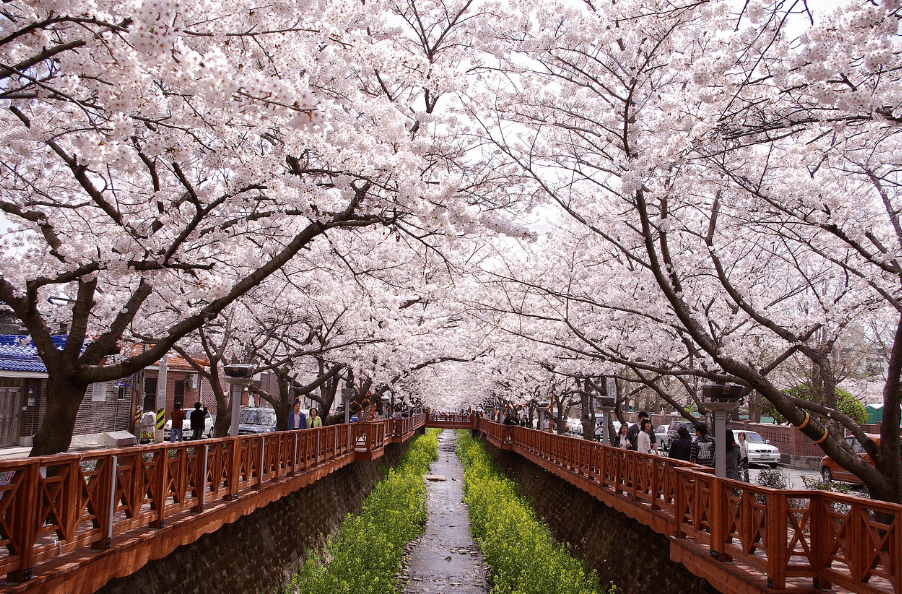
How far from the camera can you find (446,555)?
61.5 ft

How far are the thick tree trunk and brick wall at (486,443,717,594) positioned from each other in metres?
7.59

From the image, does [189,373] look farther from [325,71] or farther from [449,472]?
[325,71]

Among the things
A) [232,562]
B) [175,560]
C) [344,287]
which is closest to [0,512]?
[175,560]

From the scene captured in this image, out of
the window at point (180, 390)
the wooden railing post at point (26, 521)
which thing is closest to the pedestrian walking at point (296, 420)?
the wooden railing post at point (26, 521)

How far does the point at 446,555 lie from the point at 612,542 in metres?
7.01

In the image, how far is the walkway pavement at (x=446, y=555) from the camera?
50.9 ft

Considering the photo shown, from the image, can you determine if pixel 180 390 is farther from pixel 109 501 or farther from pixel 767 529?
pixel 767 529

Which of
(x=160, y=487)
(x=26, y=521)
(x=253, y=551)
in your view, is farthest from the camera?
(x=253, y=551)

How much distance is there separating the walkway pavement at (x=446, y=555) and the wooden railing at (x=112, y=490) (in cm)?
564

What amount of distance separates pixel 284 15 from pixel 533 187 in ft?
15.8

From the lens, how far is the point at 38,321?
8414mm

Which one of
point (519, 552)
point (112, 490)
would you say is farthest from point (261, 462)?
point (519, 552)

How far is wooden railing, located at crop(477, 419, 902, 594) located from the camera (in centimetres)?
536

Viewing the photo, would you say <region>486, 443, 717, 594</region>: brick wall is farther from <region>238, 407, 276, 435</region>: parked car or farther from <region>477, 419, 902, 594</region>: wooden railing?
<region>238, 407, 276, 435</region>: parked car
